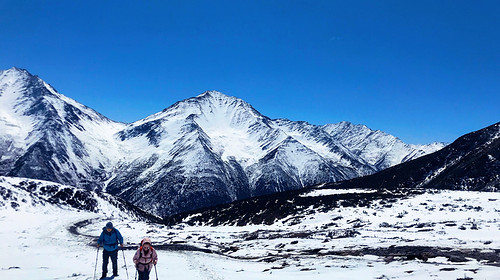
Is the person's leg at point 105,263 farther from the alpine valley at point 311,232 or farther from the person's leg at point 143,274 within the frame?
the person's leg at point 143,274

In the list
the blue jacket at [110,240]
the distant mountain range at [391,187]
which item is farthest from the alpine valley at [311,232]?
the blue jacket at [110,240]

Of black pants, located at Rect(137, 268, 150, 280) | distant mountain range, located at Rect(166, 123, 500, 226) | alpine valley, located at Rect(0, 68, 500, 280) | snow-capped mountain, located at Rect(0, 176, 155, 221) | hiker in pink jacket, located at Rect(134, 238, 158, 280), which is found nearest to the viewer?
hiker in pink jacket, located at Rect(134, 238, 158, 280)

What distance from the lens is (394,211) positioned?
63.5 meters

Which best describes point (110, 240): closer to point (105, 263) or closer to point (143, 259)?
point (105, 263)

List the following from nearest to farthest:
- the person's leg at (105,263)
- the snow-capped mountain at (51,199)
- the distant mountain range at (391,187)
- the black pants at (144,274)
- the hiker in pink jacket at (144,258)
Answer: the hiker in pink jacket at (144,258), the black pants at (144,274), the person's leg at (105,263), the distant mountain range at (391,187), the snow-capped mountain at (51,199)

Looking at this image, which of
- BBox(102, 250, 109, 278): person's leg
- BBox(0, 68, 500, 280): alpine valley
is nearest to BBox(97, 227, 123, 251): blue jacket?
BBox(102, 250, 109, 278): person's leg

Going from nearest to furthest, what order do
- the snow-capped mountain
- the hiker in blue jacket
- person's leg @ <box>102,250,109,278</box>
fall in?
person's leg @ <box>102,250,109,278</box>, the hiker in blue jacket, the snow-capped mountain

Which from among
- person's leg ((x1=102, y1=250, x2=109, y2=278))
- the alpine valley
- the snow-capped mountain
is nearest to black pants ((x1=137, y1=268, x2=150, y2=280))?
person's leg ((x1=102, y1=250, x2=109, y2=278))

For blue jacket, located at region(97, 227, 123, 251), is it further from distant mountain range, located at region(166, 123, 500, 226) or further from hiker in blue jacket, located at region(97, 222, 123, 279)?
distant mountain range, located at region(166, 123, 500, 226)

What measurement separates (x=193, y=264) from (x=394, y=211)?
4742cm

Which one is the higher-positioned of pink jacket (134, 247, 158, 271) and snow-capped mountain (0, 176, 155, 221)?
snow-capped mountain (0, 176, 155, 221)

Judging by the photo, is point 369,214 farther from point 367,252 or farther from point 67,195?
point 67,195

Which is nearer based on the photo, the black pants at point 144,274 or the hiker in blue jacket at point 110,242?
the black pants at point 144,274

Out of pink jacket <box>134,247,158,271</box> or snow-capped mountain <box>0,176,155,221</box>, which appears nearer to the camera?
pink jacket <box>134,247,158,271</box>
